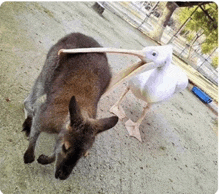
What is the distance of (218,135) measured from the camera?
493 centimetres

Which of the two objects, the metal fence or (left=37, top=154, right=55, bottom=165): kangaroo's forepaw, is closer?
(left=37, top=154, right=55, bottom=165): kangaroo's forepaw

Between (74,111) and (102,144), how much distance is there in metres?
1.24

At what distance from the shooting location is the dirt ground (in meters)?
1.88

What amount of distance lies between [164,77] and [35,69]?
6.38 ft

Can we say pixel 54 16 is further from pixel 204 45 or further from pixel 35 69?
pixel 204 45

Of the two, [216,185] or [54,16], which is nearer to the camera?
[216,185]

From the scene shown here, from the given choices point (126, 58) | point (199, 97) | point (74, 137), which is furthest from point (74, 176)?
point (199, 97)

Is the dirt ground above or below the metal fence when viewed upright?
below

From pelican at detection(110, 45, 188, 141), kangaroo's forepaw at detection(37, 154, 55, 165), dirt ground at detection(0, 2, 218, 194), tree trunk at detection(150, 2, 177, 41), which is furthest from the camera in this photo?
tree trunk at detection(150, 2, 177, 41)

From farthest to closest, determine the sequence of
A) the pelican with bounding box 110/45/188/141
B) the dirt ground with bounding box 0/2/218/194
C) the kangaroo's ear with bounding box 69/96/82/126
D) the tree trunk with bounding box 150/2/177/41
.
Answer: the tree trunk with bounding box 150/2/177/41
the pelican with bounding box 110/45/188/141
the dirt ground with bounding box 0/2/218/194
the kangaroo's ear with bounding box 69/96/82/126

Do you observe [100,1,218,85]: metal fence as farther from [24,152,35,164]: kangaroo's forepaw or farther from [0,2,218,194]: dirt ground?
[24,152,35,164]: kangaroo's forepaw

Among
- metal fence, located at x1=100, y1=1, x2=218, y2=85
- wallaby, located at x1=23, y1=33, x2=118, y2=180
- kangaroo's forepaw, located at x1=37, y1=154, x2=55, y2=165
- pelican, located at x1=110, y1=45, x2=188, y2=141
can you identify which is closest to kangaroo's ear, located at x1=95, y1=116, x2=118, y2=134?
wallaby, located at x1=23, y1=33, x2=118, y2=180

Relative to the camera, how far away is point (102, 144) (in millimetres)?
2527

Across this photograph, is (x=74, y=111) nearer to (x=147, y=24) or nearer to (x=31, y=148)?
(x=31, y=148)
